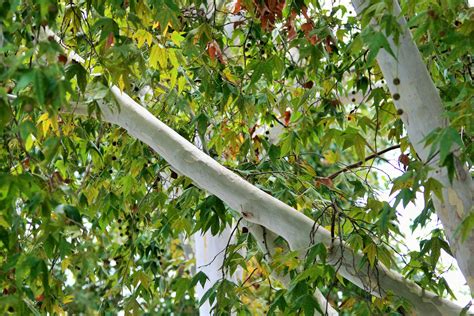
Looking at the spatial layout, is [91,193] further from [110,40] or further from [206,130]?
[110,40]

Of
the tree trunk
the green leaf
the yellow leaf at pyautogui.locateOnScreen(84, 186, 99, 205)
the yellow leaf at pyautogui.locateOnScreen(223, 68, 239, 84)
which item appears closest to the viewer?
the green leaf

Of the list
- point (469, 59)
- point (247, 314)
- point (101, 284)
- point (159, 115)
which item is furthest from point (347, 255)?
point (101, 284)

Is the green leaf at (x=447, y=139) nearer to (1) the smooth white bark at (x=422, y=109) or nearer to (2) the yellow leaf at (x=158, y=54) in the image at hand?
(1) the smooth white bark at (x=422, y=109)

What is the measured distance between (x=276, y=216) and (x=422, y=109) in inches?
24.6

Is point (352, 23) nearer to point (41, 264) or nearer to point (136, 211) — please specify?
point (136, 211)

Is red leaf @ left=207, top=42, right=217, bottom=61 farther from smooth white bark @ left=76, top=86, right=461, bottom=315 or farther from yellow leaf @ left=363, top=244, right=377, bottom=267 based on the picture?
yellow leaf @ left=363, top=244, right=377, bottom=267

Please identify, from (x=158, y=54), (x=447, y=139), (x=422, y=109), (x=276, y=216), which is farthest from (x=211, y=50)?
(x=447, y=139)

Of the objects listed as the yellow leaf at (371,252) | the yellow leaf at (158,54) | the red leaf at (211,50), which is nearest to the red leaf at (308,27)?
the red leaf at (211,50)

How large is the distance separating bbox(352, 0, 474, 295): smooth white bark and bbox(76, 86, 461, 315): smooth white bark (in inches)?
11.3

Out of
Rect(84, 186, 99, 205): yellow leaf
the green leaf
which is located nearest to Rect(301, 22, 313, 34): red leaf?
Rect(84, 186, 99, 205): yellow leaf

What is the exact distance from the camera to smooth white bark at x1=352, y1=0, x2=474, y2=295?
2.73 m

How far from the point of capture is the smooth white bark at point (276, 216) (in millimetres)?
3010

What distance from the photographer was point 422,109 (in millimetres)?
2746

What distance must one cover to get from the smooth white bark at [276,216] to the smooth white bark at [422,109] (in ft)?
0.94
